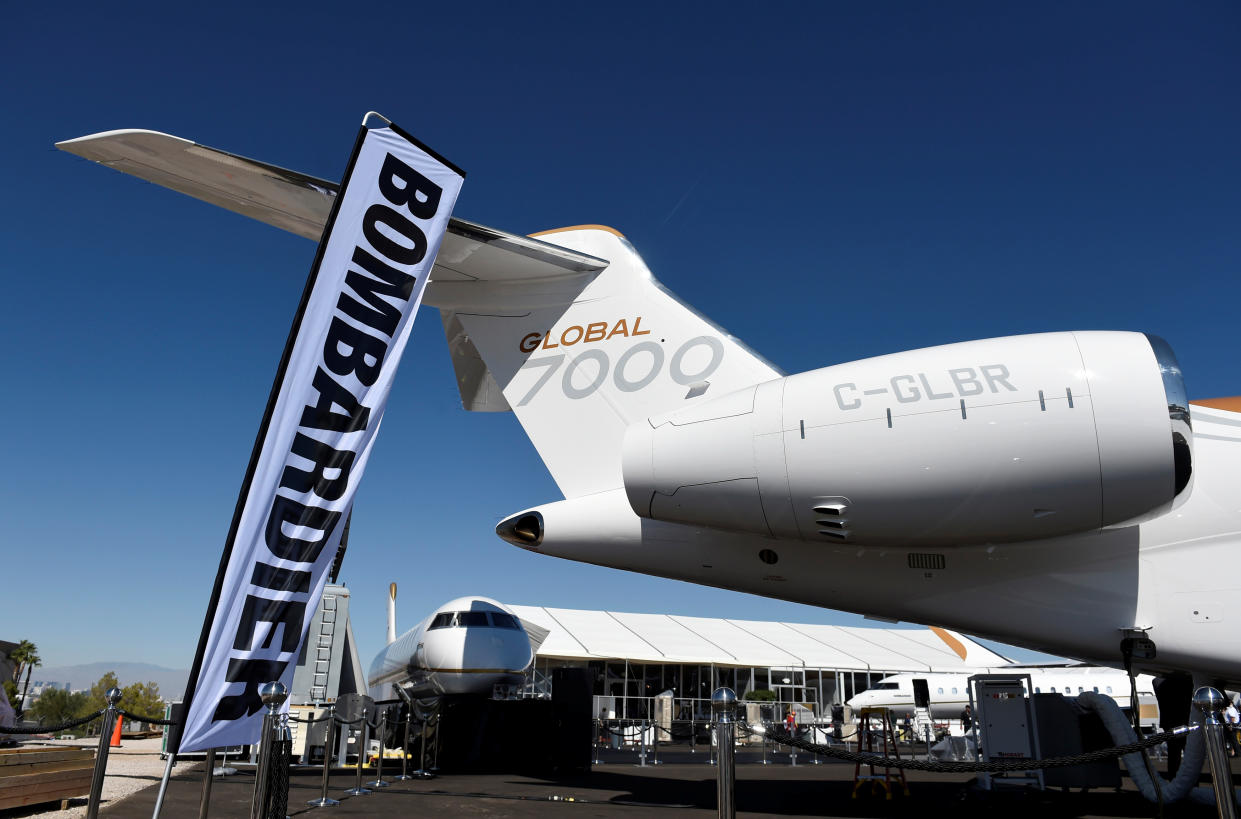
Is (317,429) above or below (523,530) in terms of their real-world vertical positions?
above

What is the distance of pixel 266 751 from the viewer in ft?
12.7

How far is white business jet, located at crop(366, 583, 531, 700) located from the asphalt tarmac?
5.43ft

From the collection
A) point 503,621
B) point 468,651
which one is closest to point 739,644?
point 503,621

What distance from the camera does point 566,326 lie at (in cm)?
698

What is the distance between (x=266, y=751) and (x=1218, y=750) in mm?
4299

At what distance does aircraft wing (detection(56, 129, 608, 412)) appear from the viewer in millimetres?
4895

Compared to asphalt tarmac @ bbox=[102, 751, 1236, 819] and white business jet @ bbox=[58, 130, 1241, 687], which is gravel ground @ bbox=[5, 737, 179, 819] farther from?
white business jet @ bbox=[58, 130, 1241, 687]

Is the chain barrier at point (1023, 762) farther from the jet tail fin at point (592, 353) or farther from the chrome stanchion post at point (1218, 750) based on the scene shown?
the jet tail fin at point (592, 353)

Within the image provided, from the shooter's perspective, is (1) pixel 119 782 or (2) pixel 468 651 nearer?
(1) pixel 119 782

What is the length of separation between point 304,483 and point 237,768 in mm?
8580

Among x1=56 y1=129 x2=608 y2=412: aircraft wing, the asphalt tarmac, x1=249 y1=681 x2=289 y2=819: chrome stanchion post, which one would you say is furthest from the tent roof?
x1=249 y1=681 x2=289 y2=819: chrome stanchion post

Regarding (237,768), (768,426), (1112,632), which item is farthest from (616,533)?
(237,768)

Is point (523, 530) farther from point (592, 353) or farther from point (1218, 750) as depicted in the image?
point (1218, 750)

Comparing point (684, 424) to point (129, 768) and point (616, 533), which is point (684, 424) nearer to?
point (616, 533)
